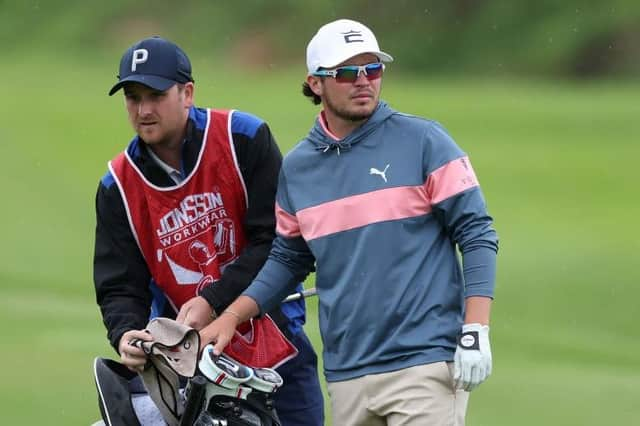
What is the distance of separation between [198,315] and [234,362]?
0.34 m

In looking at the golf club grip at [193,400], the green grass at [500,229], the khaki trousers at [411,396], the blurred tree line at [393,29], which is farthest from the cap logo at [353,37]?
the blurred tree line at [393,29]

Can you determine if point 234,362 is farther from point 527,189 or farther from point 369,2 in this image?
point 369,2

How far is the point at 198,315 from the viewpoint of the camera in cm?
589

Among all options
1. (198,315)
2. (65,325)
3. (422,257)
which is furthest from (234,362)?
(65,325)

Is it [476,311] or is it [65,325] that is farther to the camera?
[65,325]

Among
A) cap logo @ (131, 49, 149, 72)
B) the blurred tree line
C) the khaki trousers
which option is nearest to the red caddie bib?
cap logo @ (131, 49, 149, 72)

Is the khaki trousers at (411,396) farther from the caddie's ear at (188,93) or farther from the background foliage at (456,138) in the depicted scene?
the background foliage at (456,138)

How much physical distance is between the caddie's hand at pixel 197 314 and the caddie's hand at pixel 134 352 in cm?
21

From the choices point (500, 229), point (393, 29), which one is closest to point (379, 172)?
point (500, 229)

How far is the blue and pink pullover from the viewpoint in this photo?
217 inches

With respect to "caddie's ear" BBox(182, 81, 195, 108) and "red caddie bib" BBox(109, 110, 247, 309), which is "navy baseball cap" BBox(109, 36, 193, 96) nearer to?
"caddie's ear" BBox(182, 81, 195, 108)

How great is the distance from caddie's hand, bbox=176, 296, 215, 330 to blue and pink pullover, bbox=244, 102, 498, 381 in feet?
1.55

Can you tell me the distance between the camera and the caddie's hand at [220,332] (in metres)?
5.69

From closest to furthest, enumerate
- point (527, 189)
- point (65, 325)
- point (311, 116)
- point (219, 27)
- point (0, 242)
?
1. point (65, 325)
2. point (0, 242)
3. point (527, 189)
4. point (311, 116)
5. point (219, 27)
